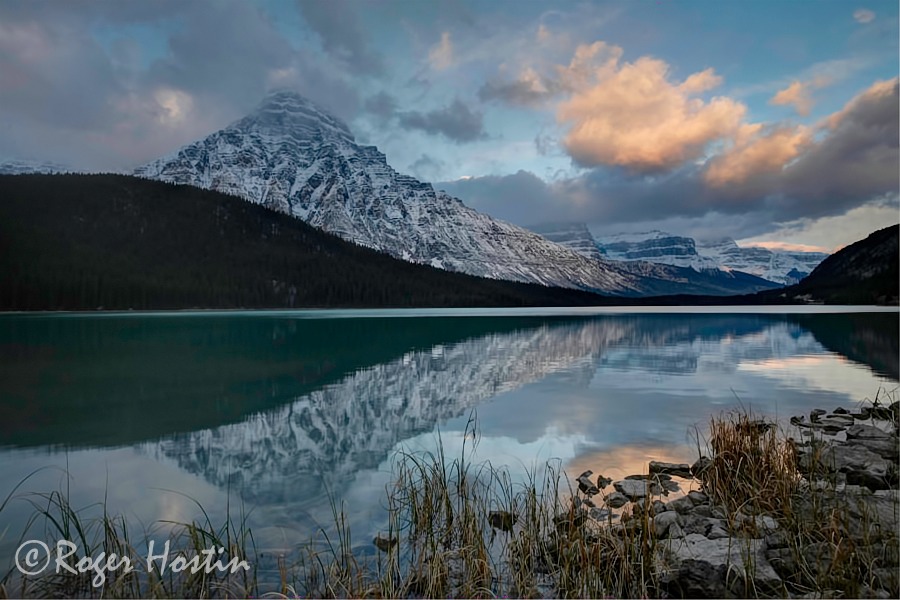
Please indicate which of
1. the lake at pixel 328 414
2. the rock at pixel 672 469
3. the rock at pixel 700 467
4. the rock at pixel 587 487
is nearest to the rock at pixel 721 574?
the rock at pixel 587 487

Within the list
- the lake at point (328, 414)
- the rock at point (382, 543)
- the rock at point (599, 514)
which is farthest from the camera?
the lake at point (328, 414)

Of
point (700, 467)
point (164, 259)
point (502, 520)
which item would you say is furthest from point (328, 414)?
point (164, 259)

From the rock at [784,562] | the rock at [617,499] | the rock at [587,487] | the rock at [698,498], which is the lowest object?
the rock at [587,487]

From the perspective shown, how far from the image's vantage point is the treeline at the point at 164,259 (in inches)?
4631

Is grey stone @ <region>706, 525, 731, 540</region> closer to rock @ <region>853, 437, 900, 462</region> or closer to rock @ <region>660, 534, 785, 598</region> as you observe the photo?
rock @ <region>660, 534, 785, 598</region>

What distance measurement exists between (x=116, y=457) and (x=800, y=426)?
59.1 feet

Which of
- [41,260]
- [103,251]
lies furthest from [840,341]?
[103,251]

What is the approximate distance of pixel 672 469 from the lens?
426 inches

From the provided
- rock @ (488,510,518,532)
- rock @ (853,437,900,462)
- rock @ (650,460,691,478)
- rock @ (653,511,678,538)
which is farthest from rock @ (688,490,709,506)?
rock @ (853,437,900,462)

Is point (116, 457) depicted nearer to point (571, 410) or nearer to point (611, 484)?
point (611, 484)

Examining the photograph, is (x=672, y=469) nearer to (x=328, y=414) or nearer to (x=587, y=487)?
(x=587, y=487)

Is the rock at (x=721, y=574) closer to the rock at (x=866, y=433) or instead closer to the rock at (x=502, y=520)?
the rock at (x=502, y=520)

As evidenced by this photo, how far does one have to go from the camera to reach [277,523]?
8602 mm

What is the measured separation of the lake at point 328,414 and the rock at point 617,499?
6.34 ft
